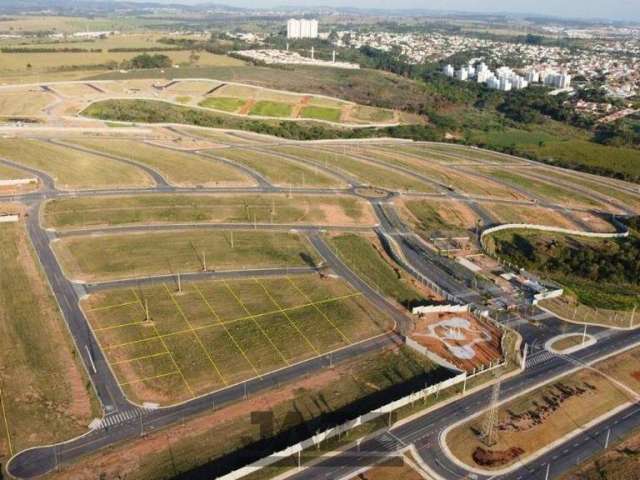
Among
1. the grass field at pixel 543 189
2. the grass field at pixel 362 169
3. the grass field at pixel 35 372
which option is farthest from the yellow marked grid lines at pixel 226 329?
the grass field at pixel 543 189

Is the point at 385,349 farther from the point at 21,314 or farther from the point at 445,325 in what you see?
the point at 21,314

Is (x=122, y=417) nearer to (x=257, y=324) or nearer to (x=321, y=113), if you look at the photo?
(x=257, y=324)

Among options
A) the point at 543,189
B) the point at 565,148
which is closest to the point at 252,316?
the point at 543,189

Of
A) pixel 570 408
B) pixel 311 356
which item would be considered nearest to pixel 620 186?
pixel 570 408

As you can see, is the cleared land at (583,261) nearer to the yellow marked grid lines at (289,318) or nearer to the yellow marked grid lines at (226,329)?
the yellow marked grid lines at (289,318)

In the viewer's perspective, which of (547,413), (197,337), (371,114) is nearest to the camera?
(547,413)

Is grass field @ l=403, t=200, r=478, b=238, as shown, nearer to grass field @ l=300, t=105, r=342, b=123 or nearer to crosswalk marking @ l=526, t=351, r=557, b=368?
crosswalk marking @ l=526, t=351, r=557, b=368
